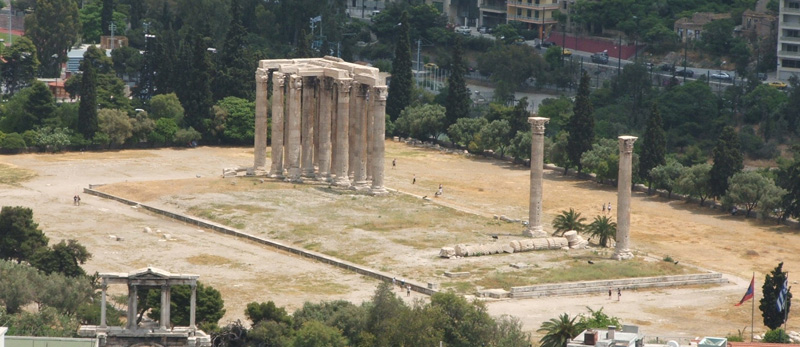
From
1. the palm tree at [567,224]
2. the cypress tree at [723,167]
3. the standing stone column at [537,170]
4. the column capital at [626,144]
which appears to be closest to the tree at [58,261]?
the standing stone column at [537,170]

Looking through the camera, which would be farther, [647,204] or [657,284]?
[647,204]

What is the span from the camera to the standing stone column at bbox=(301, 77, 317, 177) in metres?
158

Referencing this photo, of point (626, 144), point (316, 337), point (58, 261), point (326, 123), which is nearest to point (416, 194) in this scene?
point (326, 123)

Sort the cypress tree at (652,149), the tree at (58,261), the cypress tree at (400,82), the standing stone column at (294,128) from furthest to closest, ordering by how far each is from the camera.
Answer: the cypress tree at (400,82)
the cypress tree at (652,149)
the standing stone column at (294,128)
the tree at (58,261)

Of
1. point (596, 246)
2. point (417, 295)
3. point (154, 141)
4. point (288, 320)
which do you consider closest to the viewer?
point (288, 320)

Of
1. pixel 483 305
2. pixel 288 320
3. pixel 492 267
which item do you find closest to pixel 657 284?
pixel 492 267

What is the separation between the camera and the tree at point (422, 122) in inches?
7328

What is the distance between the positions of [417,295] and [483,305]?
42.7ft

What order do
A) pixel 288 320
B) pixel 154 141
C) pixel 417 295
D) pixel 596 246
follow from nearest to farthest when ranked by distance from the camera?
pixel 288 320
pixel 417 295
pixel 596 246
pixel 154 141

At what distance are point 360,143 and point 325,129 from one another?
3910 mm

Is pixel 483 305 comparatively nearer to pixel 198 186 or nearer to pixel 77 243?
pixel 77 243

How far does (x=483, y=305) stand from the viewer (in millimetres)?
109625

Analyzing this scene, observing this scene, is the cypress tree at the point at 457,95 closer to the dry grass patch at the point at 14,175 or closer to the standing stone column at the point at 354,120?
the standing stone column at the point at 354,120

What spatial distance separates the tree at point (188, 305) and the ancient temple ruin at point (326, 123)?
4354 cm
